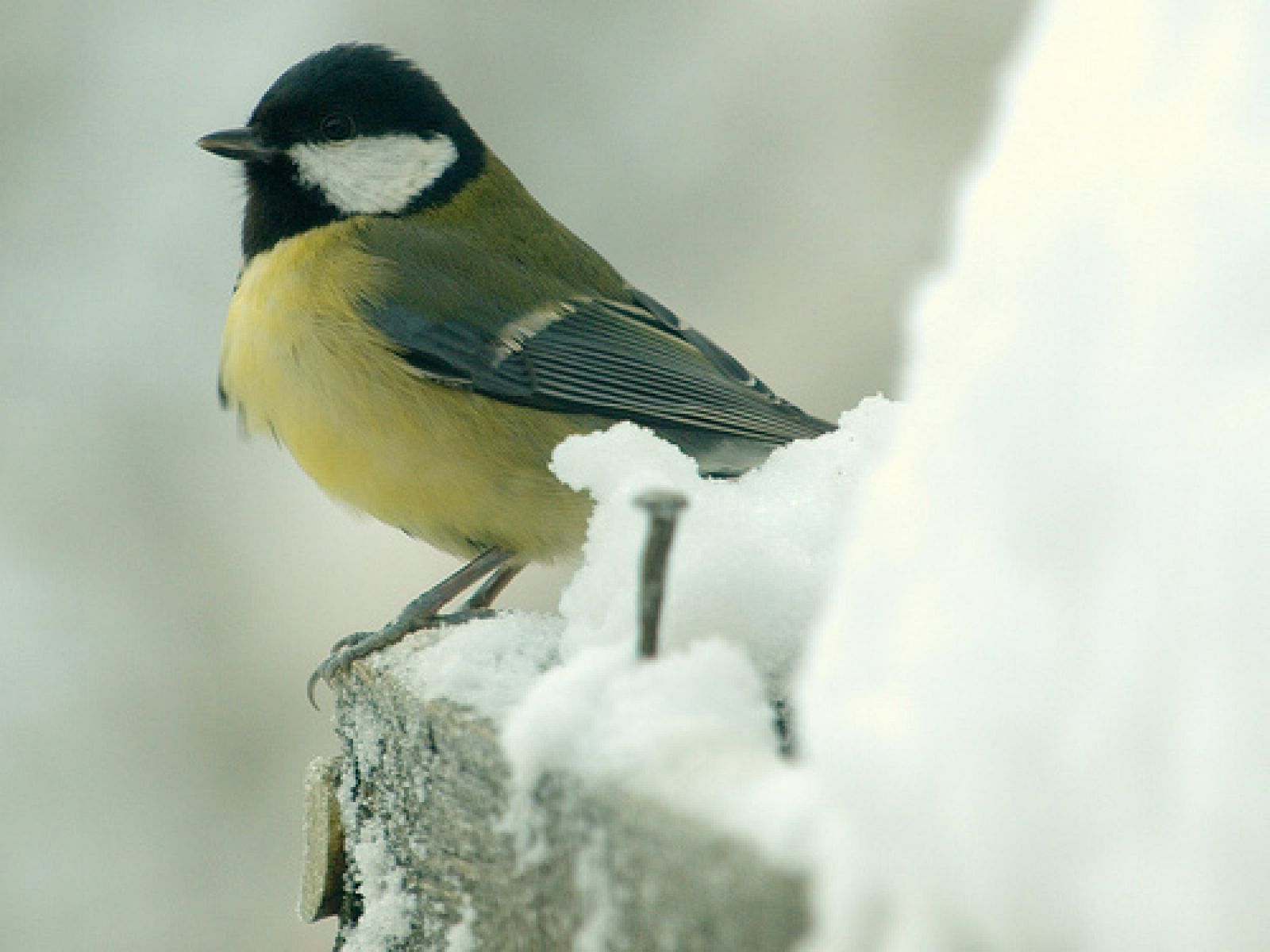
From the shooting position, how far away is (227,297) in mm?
3938

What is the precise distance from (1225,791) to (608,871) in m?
0.32

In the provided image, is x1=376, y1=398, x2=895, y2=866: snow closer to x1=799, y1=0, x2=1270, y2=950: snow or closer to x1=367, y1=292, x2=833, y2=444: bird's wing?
x1=799, y1=0, x2=1270, y2=950: snow

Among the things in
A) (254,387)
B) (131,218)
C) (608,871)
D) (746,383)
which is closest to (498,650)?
(608,871)

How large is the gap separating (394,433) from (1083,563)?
1.31m

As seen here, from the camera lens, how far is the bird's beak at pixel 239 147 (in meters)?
2.01

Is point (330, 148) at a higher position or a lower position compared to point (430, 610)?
higher

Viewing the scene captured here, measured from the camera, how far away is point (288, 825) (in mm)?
3324

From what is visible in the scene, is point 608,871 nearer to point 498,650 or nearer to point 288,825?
point 498,650

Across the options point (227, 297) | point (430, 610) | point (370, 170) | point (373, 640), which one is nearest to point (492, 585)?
point (430, 610)

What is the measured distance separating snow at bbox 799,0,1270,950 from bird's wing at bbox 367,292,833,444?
48.9 inches

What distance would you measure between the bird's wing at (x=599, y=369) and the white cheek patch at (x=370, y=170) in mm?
231

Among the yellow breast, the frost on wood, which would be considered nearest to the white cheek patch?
the yellow breast

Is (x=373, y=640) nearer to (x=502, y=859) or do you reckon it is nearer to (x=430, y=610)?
(x=430, y=610)

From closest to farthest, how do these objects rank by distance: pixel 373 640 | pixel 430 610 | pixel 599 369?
pixel 373 640 < pixel 430 610 < pixel 599 369
